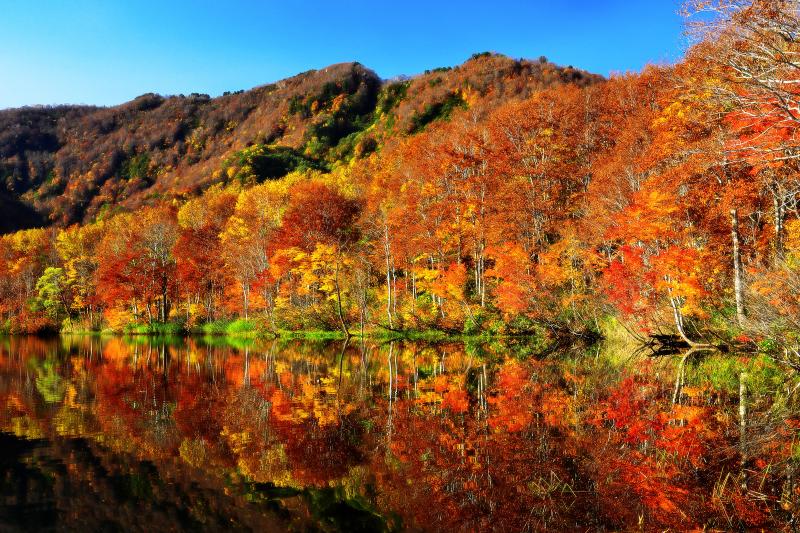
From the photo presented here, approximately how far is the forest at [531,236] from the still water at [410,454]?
5.27 m

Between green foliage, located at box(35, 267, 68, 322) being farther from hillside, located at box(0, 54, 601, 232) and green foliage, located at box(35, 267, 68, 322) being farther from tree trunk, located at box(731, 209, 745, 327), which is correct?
tree trunk, located at box(731, 209, 745, 327)

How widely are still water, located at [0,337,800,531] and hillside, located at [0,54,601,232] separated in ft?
223

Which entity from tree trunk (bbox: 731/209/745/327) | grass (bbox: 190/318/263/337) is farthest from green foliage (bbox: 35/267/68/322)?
tree trunk (bbox: 731/209/745/327)

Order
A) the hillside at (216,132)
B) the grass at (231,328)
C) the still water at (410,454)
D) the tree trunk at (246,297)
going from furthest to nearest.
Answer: the hillside at (216,132) < the tree trunk at (246,297) < the grass at (231,328) < the still water at (410,454)

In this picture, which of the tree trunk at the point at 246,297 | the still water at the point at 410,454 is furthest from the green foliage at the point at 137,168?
the still water at the point at 410,454

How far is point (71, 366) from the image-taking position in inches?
919

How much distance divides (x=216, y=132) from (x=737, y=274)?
5451 inches

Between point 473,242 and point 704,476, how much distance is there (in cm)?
2756

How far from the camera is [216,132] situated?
140 meters

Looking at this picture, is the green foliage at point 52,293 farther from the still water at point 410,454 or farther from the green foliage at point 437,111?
the green foliage at point 437,111

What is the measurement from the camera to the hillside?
96938 millimetres

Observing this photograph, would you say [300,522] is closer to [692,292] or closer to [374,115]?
[692,292]

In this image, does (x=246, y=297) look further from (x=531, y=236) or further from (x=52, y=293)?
(x=52, y=293)

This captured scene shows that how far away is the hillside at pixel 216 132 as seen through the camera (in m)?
96.9
